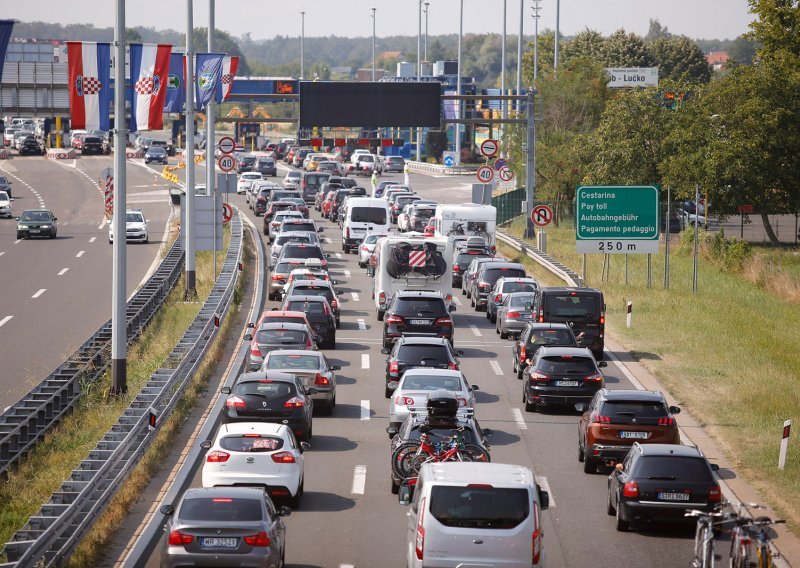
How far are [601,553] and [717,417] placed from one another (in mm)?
11169

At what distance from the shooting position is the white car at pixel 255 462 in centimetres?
2022

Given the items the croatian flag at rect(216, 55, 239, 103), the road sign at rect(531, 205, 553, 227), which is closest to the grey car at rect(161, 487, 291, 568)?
the croatian flag at rect(216, 55, 239, 103)

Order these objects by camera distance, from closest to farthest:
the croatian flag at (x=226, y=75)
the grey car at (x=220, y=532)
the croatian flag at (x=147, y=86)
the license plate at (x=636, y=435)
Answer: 1. the grey car at (x=220, y=532)
2. the license plate at (x=636, y=435)
3. the croatian flag at (x=147, y=86)
4. the croatian flag at (x=226, y=75)

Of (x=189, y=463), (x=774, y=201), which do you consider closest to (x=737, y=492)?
(x=189, y=463)

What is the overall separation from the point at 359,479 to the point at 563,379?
7249mm

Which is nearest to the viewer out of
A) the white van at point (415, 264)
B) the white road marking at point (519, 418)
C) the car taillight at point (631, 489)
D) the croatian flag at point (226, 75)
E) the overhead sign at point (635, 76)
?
the car taillight at point (631, 489)

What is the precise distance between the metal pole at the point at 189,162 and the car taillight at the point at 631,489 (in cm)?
2605

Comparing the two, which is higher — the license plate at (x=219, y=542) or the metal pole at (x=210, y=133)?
the metal pole at (x=210, y=133)

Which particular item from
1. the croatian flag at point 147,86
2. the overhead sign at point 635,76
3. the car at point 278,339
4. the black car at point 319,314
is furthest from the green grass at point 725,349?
the overhead sign at point 635,76

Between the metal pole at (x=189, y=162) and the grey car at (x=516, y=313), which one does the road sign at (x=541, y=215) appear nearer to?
the grey car at (x=516, y=313)

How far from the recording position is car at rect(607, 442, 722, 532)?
1912 centimetres

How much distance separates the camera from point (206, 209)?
44938mm

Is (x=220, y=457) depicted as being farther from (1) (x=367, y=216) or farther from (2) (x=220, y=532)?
(1) (x=367, y=216)

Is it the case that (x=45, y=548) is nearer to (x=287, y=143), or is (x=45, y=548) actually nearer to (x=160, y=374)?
(x=160, y=374)
